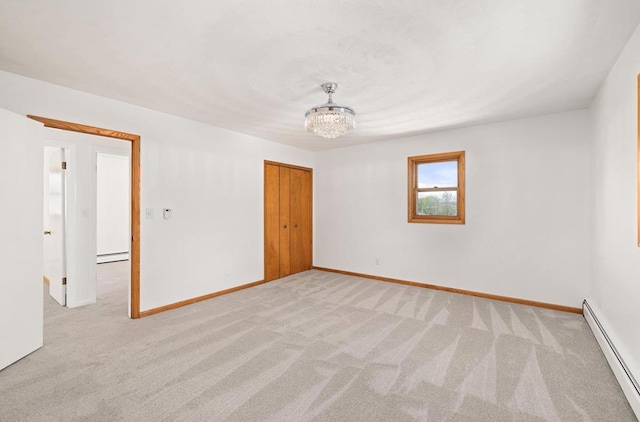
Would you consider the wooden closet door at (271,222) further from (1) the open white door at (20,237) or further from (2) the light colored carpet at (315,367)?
(1) the open white door at (20,237)

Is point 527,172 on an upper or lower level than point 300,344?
upper

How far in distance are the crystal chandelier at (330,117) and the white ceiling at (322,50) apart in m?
0.14

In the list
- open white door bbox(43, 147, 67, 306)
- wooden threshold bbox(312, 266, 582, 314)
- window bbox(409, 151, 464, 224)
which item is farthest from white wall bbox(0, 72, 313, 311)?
window bbox(409, 151, 464, 224)

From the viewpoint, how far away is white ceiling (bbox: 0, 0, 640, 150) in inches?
66.7

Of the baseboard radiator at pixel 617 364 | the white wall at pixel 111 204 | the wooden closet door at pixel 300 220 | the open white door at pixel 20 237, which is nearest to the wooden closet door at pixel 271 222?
the wooden closet door at pixel 300 220

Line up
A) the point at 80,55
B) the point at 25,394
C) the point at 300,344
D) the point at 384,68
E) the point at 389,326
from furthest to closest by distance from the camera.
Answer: the point at 389,326 < the point at 300,344 < the point at 384,68 < the point at 80,55 < the point at 25,394

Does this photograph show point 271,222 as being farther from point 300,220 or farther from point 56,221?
point 56,221

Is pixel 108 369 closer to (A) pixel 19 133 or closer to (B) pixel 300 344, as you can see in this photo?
(B) pixel 300 344

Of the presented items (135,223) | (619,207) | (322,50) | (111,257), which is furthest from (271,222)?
(111,257)

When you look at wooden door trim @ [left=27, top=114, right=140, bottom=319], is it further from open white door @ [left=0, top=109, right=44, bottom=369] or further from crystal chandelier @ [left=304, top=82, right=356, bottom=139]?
crystal chandelier @ [left=304, top=82, right=356, bottom=139]

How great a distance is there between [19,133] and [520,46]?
3964 mm

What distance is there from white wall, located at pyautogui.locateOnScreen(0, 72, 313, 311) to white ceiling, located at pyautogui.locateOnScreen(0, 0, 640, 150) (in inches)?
7.5

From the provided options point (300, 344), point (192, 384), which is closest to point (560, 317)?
point (300, 344)

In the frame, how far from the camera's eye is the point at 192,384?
6.90ft
